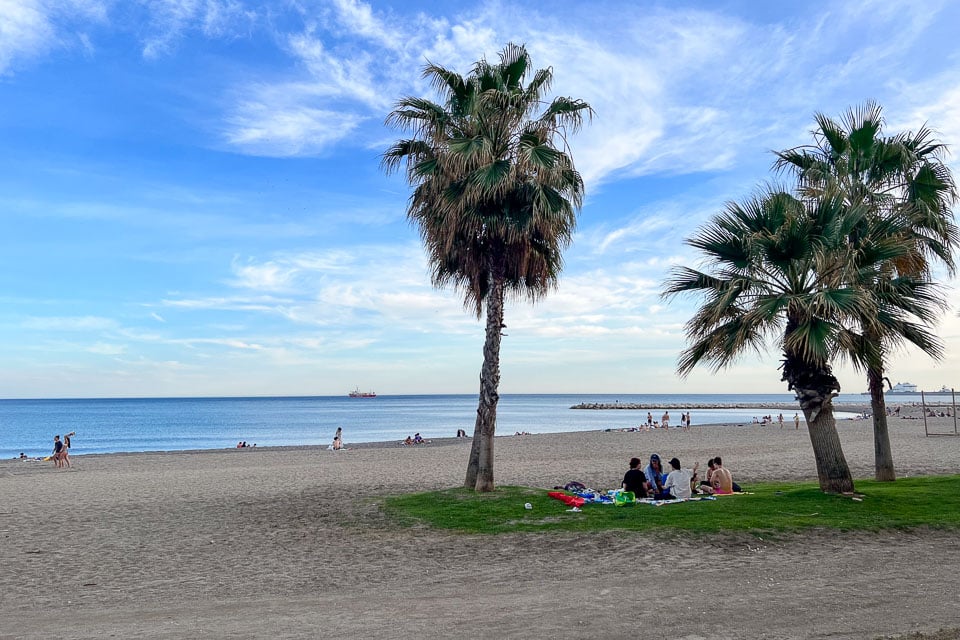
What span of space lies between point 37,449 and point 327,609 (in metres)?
56.4

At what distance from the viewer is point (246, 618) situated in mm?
7262

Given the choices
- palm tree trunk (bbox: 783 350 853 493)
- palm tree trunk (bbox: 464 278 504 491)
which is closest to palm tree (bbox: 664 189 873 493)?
palm tree trunk (bbox: 783 350 853 493)

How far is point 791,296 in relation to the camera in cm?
1216

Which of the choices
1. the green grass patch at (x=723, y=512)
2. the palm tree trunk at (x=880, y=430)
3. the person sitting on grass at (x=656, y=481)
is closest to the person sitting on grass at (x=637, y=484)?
the person sitting on grass at (x=656, y=481)

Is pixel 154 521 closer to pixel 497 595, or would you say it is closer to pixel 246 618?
pixel 246 618

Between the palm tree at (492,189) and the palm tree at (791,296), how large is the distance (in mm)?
3275

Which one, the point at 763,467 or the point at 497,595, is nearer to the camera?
the point at 497,595

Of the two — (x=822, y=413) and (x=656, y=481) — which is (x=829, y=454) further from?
(x=656, y=481)

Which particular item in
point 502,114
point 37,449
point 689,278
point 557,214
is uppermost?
point 502,114

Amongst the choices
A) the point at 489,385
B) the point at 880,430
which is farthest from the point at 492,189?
the point at 880,430

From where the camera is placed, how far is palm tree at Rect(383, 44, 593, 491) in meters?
14.5

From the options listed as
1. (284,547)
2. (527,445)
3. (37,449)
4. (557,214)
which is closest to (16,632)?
(284,547)

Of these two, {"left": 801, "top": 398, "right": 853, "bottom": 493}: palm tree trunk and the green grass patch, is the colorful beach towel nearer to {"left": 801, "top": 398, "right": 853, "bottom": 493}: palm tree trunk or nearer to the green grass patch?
the green grass patch

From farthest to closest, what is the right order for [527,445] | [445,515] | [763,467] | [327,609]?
[527,445]
[763,467]
[445,515]
[327,609]
